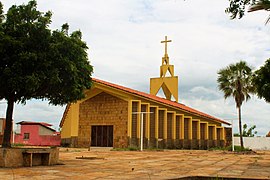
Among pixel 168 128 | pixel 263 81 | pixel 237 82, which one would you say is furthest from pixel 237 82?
pixel 263 81

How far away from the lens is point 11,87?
1087 centimetres

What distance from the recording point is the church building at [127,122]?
100 feet

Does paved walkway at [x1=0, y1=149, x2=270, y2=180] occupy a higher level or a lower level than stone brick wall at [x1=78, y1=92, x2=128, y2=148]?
lower

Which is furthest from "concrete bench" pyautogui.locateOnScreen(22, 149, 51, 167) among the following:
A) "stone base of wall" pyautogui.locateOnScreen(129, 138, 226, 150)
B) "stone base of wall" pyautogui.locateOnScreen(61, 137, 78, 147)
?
"stone base of wall" pyautogui.locateOnScreen(61, 137, 78, 147)

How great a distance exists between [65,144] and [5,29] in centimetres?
2508

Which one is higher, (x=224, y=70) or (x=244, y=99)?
(x=224, y=70)

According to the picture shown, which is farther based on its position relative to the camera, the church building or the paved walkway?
the church building

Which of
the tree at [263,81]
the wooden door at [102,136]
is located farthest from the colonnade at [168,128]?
the tree at [263,81]

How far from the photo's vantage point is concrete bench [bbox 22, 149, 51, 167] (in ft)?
37.0

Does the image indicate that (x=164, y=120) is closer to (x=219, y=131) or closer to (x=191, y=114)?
(x=191, y=114)

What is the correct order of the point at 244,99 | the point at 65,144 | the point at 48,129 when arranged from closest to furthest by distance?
the point at 244,99 < the point at 65,144 < the point at 48,129

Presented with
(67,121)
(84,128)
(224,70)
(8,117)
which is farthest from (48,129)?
(8,117)

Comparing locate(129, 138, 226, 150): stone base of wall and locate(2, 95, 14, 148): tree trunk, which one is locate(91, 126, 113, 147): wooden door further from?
locate(2, 95, 14, 148): tree trunk

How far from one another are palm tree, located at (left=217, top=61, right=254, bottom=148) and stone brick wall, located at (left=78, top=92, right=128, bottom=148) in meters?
8.15
